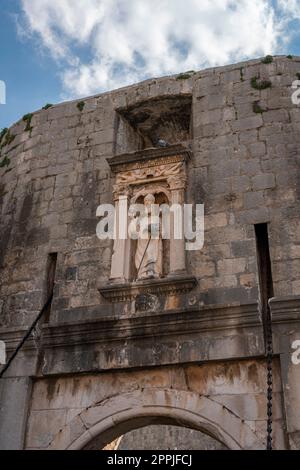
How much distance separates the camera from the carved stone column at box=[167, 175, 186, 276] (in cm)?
596

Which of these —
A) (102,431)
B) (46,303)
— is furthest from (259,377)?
(46,303)

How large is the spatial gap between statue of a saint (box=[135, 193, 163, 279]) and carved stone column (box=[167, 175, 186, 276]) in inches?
6.2

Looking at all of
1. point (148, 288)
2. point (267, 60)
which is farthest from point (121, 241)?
point (267, 60)

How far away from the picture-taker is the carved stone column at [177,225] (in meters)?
5.96

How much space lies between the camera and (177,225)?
627 cm

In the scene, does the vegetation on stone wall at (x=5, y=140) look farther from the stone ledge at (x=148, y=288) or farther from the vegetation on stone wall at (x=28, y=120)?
the stone ledge at (x=148, y=288)

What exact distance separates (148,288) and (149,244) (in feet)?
1.85

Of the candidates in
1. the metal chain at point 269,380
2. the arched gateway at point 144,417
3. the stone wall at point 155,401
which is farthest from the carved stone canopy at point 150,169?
the arched gateway at point 144,417

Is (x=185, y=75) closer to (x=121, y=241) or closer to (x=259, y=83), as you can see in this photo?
(x=259, y=83)

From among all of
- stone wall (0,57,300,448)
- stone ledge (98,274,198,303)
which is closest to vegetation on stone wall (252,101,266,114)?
stone wall (0,57,300,448)

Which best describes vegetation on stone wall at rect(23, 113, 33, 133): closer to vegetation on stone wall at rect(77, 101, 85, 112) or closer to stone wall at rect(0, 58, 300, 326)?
stone wall at rect(0, 58, 300, 326)

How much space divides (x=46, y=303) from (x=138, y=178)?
5.73 ft

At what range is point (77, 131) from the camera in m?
7.57

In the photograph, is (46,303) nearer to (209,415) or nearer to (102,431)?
(102,431)
